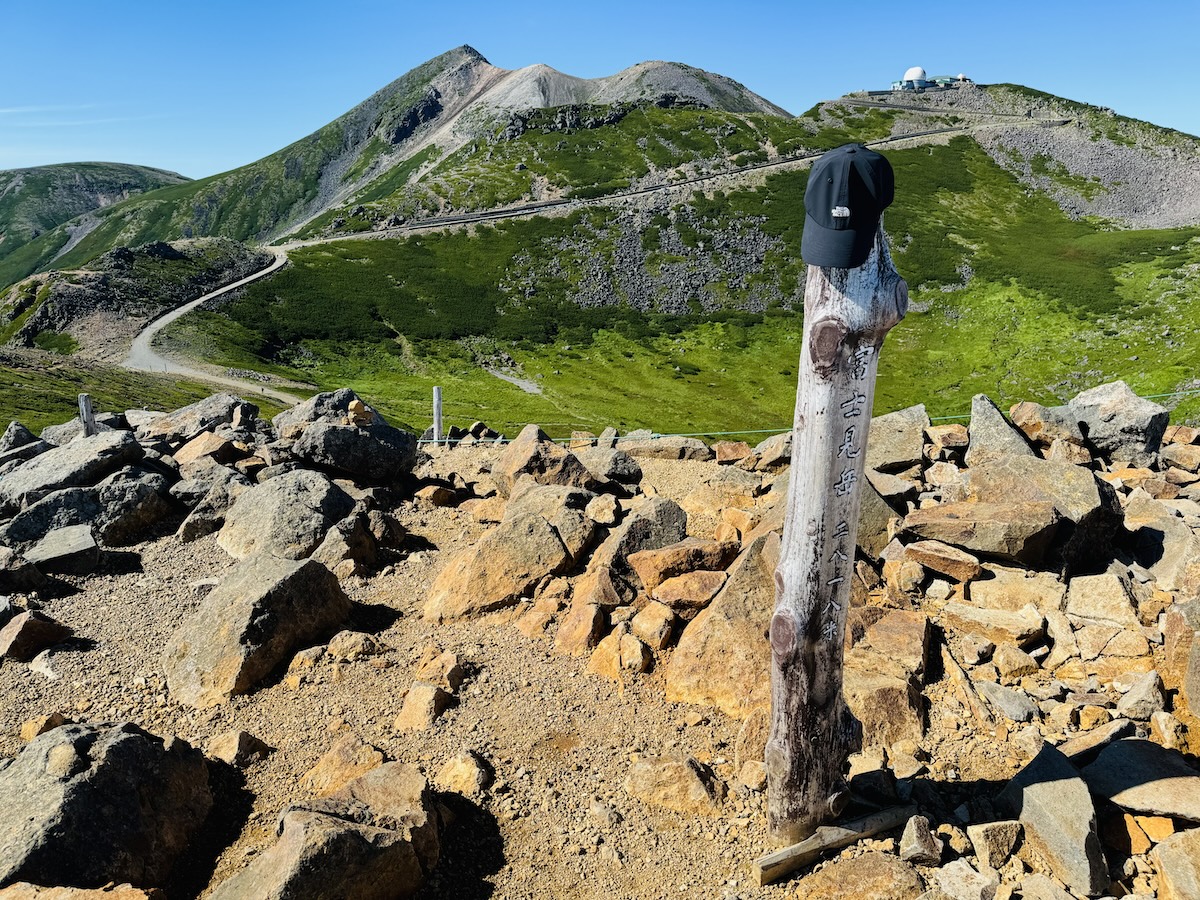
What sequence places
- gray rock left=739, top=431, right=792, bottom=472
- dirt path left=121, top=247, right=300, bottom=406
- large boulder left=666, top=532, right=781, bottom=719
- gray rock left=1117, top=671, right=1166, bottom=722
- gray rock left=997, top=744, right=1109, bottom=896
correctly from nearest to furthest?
gray rock left=997, top=744, right=1109, bottom=896, gray rock left=1117, top=671, right=1166, bottom=722, large boulder left=666, top=532, right=781, bottom=719, gray rock left=739, top=431, right=792, bottom=472, dirt path left=121, top=247, right=300, bottom=406

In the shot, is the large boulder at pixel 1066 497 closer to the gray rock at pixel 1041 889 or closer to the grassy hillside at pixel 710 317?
the gray rock at pixel 1041 889

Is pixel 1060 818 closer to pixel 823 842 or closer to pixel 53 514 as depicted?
pixel 823 842

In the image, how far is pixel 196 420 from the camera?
2020 cm

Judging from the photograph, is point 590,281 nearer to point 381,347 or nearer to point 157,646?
point 381,347

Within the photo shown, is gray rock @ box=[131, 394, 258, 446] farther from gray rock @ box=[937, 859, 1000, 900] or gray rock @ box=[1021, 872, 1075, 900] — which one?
gray rock @ box=[1021, 872, 1075, 900]

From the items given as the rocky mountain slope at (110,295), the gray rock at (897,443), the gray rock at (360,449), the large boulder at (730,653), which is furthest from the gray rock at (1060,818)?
the rocky mountain slope at (110,295)

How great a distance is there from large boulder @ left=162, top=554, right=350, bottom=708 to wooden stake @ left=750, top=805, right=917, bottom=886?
6170mm

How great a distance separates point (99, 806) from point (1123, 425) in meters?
16.1

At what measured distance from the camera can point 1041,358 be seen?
232 feet

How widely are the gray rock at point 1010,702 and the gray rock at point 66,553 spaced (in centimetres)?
1335

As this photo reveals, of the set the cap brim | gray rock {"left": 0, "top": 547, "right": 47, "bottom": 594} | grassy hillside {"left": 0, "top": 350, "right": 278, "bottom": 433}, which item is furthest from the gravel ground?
grassy hillside {"left": 0, "top": 350, "right": 278, "bottom": 433}

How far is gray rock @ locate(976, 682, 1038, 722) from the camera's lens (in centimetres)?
781

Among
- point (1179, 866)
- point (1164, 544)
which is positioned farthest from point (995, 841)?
point (1164, 544)

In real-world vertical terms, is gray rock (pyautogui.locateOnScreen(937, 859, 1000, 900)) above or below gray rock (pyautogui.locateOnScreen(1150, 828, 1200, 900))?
below
